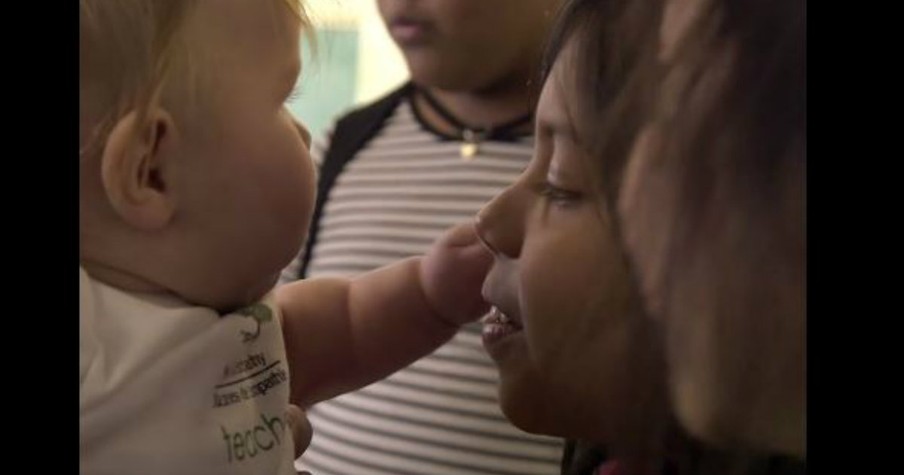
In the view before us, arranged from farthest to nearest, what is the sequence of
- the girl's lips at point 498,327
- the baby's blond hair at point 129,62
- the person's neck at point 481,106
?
the person's neck at point 481,106 < the girl's lips at point 498,327 < the baby's blond hair at point 129,62

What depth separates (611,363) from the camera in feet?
1.25

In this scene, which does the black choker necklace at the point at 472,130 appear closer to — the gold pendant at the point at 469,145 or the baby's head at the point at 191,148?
the gold pendant at the point at 469,145

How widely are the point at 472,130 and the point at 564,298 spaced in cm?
26

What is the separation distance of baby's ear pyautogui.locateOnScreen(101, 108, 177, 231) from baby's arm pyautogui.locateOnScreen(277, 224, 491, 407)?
4.7 inches

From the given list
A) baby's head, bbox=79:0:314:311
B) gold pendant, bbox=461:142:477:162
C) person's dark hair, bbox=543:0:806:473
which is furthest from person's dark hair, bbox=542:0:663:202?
gold pendant, bbox=461:142:477:162

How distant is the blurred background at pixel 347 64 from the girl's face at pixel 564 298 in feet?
0.36

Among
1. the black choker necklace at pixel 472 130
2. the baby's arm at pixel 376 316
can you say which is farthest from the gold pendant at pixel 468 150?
the baby's arm at pixel 376 316

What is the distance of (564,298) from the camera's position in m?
0.39

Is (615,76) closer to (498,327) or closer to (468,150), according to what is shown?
(498,327)

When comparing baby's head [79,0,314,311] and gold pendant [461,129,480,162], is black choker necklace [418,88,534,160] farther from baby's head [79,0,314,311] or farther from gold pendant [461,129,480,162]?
baby's head [79,0,314,311]

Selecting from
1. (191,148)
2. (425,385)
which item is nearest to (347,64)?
(425,385)

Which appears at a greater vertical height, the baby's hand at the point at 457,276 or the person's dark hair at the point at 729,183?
the person's dark hair at the point at 729,183

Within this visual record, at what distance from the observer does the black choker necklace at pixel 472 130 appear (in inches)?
23.5
